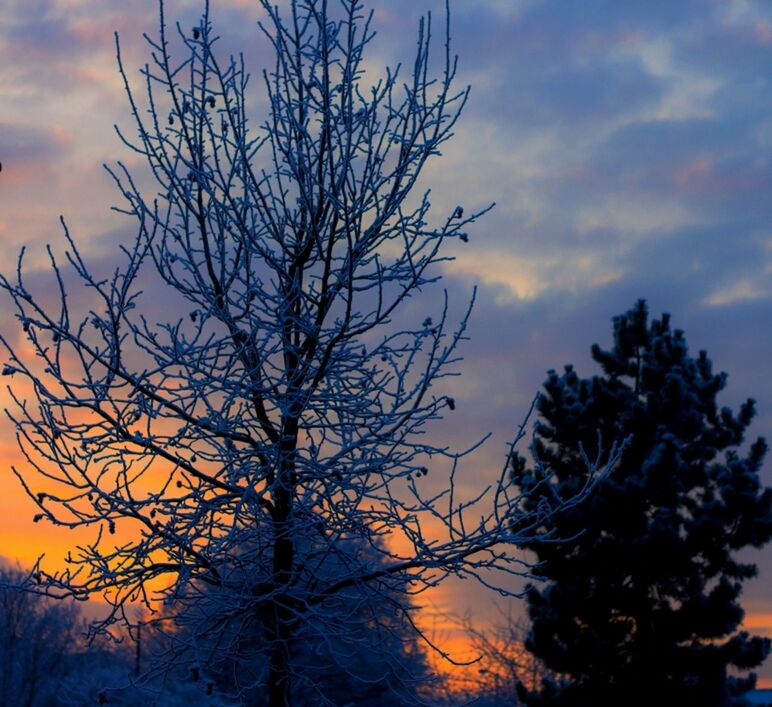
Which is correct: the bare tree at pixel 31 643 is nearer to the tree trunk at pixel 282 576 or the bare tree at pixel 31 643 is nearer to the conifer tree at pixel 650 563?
the conifer tree at pixel 650 563

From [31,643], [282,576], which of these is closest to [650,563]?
[282,576]

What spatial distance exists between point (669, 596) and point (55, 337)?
18420 millimetres

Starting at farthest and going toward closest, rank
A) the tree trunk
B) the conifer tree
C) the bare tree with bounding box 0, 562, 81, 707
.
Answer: the bare tree with bounding box 0, 562, 81, 707, the conifer tree, the tree trunk

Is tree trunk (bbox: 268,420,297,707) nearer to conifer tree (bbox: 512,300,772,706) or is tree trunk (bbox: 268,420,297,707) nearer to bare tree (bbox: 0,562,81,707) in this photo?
conifer tree (bbox: 512,300,772,706)

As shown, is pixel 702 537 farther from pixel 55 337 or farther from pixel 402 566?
pixel 55 337

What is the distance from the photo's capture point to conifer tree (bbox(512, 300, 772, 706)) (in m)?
23.2

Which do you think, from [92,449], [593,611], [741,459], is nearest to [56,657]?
[593,611]

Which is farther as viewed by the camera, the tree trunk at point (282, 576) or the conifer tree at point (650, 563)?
the conifer tree at point (650, 563)

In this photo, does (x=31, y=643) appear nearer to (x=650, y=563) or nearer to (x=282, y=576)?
(x=650, y=563)

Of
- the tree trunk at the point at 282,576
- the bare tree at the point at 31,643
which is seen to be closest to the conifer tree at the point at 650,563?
the tree trunk at the point at 282,576

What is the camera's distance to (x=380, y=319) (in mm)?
9320

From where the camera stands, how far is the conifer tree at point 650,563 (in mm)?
23219

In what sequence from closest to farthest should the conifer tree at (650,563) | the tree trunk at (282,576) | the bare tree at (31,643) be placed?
the tree trunk at (282,576) < the conifer tree at (650,563) < the bare tree at (31,643)

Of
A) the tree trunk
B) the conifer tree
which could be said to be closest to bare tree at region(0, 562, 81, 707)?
the conifer tree
